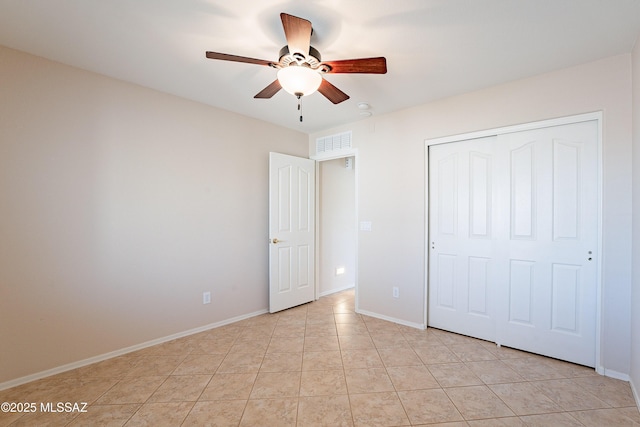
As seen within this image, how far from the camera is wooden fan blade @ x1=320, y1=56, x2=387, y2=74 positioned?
5.76 feet

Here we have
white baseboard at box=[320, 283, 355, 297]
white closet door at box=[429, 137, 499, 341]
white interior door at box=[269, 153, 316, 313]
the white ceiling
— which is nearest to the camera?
the white ceiling

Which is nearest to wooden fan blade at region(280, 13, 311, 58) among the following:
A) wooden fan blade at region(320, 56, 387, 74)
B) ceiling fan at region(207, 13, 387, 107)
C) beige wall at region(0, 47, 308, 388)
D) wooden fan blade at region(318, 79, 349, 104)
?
ceiling fan at region(207, 13, 387, 107)

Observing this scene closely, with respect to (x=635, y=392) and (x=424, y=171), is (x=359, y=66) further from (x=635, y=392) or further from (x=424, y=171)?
(x=635, y=392)

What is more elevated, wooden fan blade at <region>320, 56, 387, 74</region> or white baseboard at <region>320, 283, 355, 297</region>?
wooden fan blade at <region>320, 56, 387, 74</region>

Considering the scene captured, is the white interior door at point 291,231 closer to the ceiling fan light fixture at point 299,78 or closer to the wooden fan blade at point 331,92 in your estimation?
the wooden fan blade at point 331,92

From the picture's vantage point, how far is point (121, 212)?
8.55 ft

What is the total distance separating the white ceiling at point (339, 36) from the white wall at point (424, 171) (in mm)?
201

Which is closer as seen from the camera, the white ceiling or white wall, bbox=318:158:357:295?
the white ceiling

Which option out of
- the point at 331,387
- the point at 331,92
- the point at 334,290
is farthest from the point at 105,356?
the point at 334,290

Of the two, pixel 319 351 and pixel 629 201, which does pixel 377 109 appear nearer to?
pixel 629 201

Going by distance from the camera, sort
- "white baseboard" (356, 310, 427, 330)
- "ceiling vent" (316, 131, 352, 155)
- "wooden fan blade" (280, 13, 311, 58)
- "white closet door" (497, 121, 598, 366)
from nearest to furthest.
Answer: "wooden fan blade" (280, 13, 311, 58) → "white closet door" (497, 121, 598, 366) → "white baseboard" (356, 310, 427, 330) → "ceiling vent" (316, 131, 352, 155)

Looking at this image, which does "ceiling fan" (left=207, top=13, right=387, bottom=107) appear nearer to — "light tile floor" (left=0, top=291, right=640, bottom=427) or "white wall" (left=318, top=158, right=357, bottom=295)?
"light tile floor" (left=0, top=291, right=640, bottom=427)

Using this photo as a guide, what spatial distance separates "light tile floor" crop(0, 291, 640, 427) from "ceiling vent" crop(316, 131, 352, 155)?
7.77ft

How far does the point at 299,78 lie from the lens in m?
1.78
